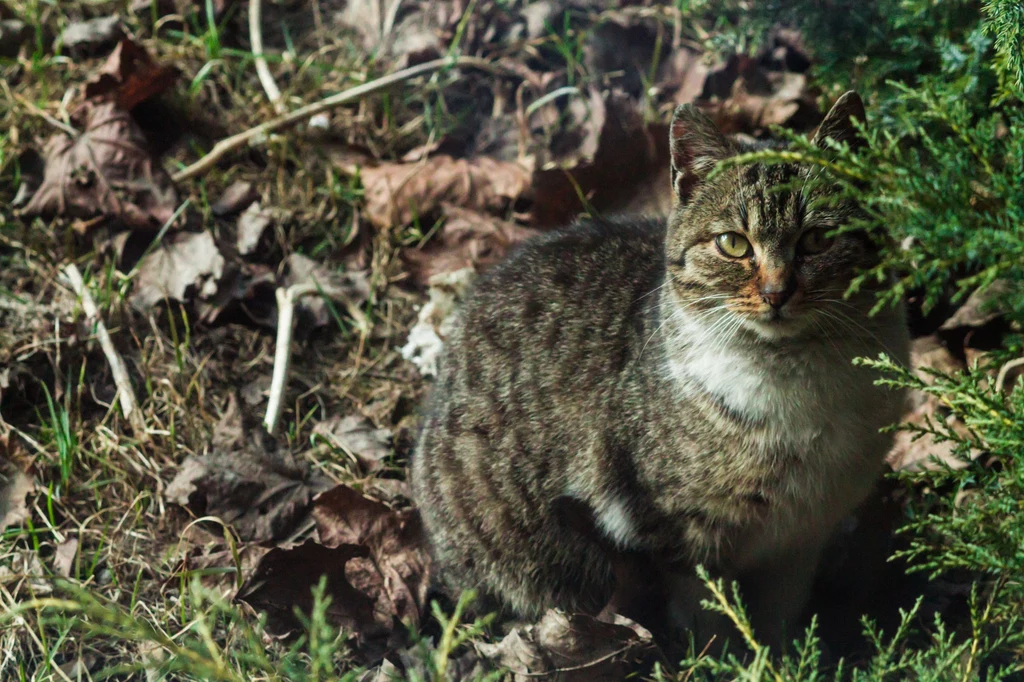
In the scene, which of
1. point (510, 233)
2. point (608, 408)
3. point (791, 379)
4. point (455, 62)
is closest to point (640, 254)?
point (608, 408)

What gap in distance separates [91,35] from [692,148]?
11.1ft

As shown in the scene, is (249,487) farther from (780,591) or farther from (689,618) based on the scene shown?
(780,591)

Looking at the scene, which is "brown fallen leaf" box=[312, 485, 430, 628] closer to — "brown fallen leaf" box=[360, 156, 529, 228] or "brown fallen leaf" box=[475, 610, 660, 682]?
"brown fallen leaf" box=[475, 610, 660, 682]

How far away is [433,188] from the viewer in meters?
4.45

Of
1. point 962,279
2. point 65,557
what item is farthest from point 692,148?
point 65,557

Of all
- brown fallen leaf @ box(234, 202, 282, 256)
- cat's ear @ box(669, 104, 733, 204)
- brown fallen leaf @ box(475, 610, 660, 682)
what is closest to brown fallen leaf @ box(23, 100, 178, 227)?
brown fallen leaf @ box(234, 202, 282, 256)

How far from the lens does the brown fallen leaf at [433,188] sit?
4.40 metres

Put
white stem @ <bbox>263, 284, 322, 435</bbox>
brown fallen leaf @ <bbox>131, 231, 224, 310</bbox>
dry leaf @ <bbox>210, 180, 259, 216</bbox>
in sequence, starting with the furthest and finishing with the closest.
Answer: dry leaf @ <bbox>210, 180, 259, 216</bbox>, brown fallen leaf @ <bbox>131, 231, 224, 310</bbox>, white stem @ <bbox>263, 284, 322, 435</bbox>

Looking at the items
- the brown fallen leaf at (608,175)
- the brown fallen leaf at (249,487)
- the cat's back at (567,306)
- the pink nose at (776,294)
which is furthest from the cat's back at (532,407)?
the brown fallen leaf at (608,175)

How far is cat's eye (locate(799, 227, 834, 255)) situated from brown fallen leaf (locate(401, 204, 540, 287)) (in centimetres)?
189

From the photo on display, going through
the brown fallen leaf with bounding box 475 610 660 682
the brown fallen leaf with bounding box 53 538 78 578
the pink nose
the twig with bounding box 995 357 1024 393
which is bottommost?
the brown fallen leaf with bounding box 53 538 78 578

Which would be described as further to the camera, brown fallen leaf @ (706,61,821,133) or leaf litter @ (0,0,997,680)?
brown fallen leaf @ (706,61,821,133)

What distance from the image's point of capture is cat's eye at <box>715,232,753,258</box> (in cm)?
263

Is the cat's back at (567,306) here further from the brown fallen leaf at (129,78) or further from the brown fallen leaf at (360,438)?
the brown fallen leaf at (129,78)
